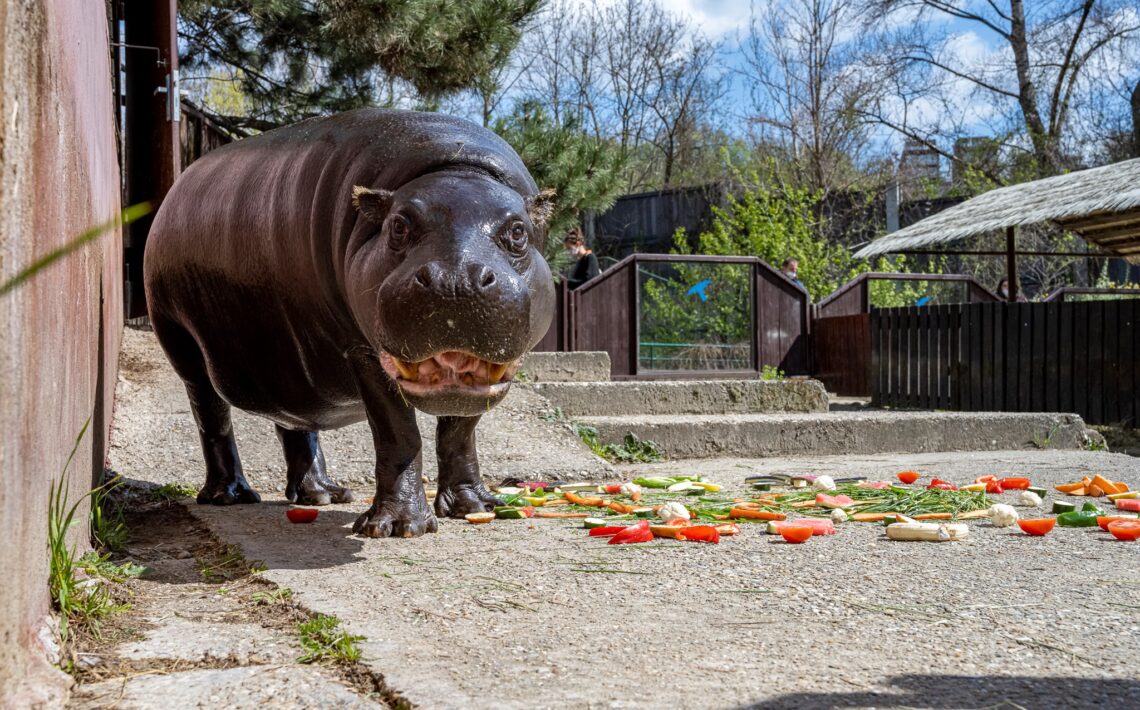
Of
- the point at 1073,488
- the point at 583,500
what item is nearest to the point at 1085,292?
the point at 1073,488

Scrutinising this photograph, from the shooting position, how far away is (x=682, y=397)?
795 centimetres

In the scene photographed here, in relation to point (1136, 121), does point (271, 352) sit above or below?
below

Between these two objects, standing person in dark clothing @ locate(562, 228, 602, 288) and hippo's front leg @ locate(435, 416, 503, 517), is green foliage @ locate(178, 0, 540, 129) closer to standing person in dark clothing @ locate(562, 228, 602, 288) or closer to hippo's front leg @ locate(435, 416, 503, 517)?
standing person in dark clothing @ locate(562, 228, 602, 288)

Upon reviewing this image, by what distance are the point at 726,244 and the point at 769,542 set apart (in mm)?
18632

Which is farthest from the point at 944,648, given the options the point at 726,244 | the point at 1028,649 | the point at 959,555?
the point at 726,244

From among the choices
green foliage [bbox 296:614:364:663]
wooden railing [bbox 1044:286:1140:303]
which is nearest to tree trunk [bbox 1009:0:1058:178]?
wooden railing [bbox 1044:286:1140:303]

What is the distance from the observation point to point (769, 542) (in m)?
3.65

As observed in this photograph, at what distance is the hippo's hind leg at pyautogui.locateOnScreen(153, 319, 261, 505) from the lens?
182 inches

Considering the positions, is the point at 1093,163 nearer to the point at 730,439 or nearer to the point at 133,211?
the point at 730,439

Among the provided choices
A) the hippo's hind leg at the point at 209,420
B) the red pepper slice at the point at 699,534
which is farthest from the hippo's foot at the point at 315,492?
the red pepper slice at the point at 699,534

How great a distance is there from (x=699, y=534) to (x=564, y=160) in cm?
768

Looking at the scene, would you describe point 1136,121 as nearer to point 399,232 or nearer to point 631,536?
point 631,536

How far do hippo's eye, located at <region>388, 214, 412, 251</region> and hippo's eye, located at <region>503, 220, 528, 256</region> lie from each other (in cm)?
29

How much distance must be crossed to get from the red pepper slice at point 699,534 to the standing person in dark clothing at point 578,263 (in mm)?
9455
